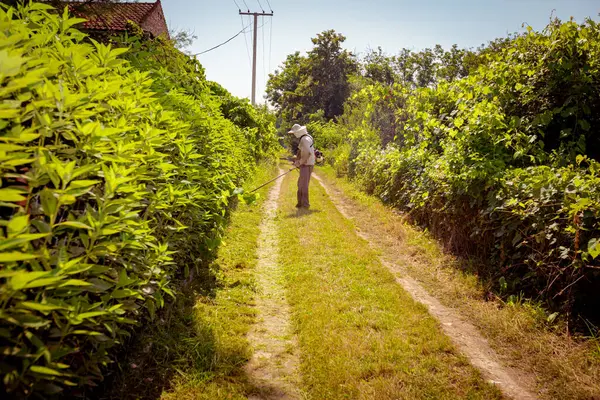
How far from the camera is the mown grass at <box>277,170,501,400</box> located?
10.2 feet

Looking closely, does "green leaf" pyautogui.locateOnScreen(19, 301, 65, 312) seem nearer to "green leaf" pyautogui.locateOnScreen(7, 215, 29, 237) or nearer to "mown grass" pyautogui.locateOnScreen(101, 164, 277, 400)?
"green leaf" pyautogui.locateOnScreen(7, 215, 29, 237)

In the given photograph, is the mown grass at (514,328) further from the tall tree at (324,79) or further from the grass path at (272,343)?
the tall tree at (324,79)

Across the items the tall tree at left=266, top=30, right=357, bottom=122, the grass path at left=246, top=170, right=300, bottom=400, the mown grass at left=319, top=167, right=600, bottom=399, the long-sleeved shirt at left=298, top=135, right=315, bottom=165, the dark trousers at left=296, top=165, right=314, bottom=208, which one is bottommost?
the grass path at left=246, top=170, right=300, bottom=400

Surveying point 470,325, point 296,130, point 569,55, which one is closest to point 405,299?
point 470,325

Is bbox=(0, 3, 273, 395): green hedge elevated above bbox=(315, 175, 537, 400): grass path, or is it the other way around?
bbox=(0, 3, 273, 395): green hedge

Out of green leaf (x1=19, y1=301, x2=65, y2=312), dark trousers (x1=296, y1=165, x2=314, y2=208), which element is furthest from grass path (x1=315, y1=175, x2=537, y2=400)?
dark trousers (x1=296, y1=165, x2=314, y2=208)

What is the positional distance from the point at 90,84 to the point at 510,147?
236 inches

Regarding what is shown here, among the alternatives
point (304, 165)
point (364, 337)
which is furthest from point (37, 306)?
point (304, 165)

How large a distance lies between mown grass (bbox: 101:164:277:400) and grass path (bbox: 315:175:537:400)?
2.20m

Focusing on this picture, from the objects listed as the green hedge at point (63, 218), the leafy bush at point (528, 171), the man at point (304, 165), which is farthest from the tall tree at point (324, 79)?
the green hedge at point (63, 218)

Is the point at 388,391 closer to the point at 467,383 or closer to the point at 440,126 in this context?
the point at 467,383

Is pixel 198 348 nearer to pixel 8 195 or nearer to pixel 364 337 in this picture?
pixel 364 337

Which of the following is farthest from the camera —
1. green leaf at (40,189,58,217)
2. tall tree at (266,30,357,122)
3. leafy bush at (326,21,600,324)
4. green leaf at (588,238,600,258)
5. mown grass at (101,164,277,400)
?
tall tree at (266,30,357,122)

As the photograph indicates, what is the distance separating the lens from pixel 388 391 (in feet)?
9.85
